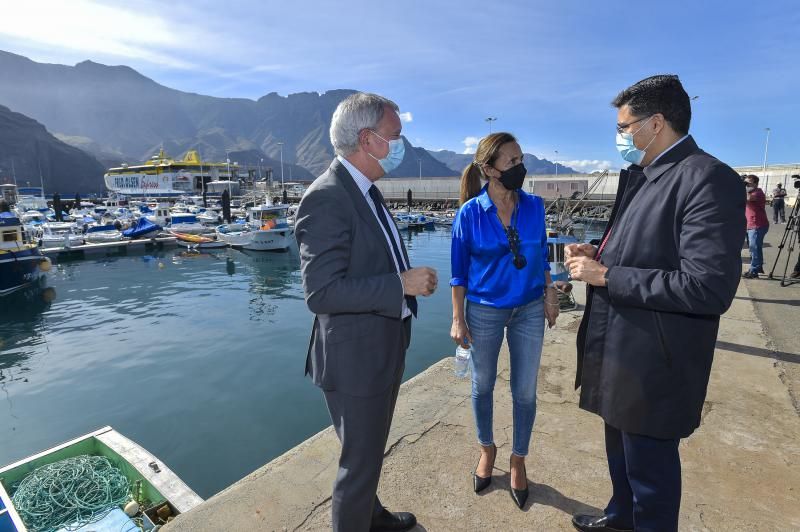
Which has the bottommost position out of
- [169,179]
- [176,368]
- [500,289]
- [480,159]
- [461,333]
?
[176,368]

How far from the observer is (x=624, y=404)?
5.50ft

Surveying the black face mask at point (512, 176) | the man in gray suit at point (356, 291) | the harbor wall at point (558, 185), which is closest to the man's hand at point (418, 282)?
the man in gray suit at point (356, 291)

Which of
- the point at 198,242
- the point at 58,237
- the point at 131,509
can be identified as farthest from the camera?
the point at 198,242

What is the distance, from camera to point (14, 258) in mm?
17422

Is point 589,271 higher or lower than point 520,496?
higher

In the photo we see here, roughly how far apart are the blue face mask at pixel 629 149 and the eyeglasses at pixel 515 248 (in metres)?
0.70

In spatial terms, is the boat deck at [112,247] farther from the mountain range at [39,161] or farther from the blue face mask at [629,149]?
the mountain range at [39,161]

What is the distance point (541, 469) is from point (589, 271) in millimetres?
1475

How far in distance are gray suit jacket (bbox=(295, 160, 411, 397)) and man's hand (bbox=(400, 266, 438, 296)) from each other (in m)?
0.06

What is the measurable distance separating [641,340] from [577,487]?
1.26 meters

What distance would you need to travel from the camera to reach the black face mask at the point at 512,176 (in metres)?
2.43

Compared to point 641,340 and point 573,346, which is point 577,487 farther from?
point 573,346

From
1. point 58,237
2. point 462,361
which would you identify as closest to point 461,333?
point 462,361

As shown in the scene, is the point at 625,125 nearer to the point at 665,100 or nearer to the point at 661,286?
the point at 665,100
